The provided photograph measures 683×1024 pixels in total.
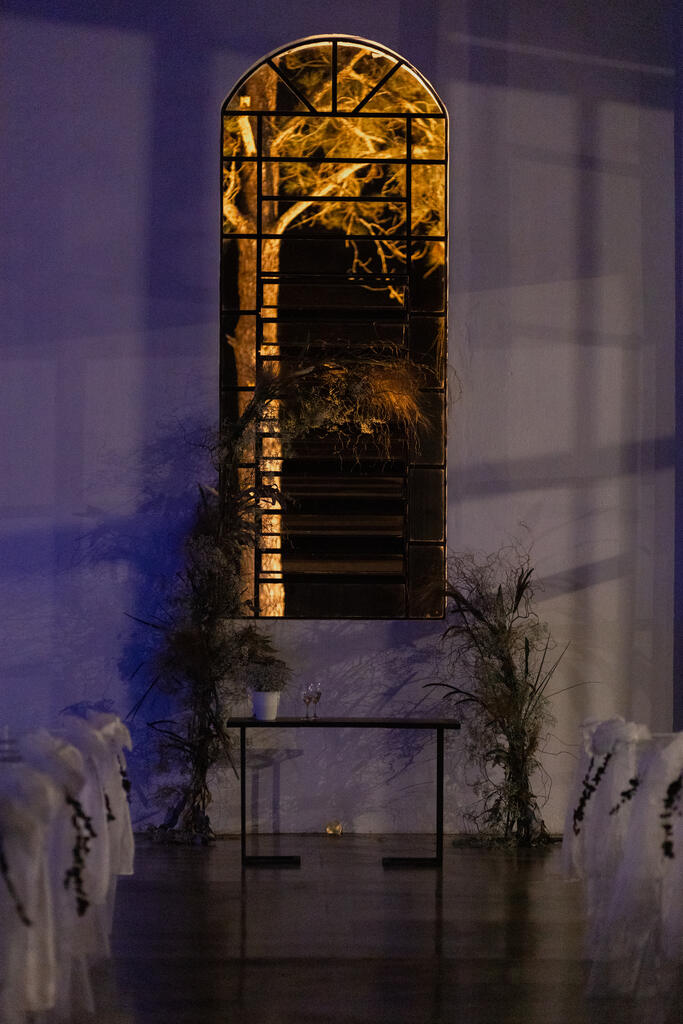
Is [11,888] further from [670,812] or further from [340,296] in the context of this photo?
[340,296]

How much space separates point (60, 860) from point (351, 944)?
1.29 meters

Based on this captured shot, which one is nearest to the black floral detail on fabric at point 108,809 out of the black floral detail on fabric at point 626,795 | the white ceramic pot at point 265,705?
the black floral detail on fabric at point 626,795

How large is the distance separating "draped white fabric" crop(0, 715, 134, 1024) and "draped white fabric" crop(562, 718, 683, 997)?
172cm

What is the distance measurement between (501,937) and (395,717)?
246 cm

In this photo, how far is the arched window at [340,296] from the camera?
7.32 meters

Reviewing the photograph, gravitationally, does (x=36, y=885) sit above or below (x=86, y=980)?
above

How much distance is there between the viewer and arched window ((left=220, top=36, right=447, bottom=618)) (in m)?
7.32

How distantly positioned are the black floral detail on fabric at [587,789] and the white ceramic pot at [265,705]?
76.3 inches

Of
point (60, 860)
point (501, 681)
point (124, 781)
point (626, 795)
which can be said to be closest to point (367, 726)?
point (501, 681)

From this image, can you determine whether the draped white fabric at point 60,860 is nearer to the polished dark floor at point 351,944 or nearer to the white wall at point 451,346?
the polished dark floor at point 351,944

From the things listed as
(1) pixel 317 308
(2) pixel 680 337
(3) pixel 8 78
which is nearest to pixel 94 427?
(1) pixel 317 308

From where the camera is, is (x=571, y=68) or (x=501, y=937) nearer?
(x=501, y=937)

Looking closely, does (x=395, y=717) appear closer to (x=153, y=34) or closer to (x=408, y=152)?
(x=408, y=152)

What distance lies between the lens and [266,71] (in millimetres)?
7438
